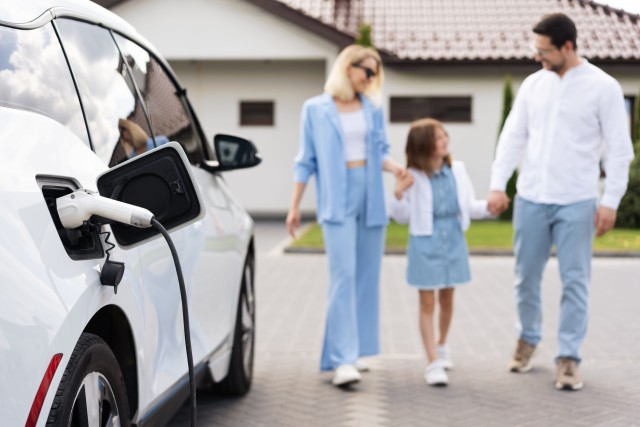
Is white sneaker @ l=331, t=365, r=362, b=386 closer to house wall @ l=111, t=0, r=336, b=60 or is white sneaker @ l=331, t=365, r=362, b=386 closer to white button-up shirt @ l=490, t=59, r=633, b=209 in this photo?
white button-up shirt @ l=490, t=59, r=633, b=209

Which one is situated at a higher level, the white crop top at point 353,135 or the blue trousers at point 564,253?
the white crop top at point 353,135

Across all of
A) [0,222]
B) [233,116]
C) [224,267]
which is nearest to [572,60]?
[224,267]

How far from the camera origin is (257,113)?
2522 cm

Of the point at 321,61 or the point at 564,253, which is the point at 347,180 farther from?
the point at 321,61

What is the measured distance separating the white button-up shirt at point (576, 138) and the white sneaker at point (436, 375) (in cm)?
116

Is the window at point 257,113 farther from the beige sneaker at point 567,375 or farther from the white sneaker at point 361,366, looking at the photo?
the beige sneaker at point 567,375

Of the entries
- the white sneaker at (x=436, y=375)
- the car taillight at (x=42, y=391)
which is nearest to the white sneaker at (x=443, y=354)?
the white sneaker at (x=436, y=375)


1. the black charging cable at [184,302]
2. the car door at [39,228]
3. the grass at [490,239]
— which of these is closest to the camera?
the car door at [39,228]

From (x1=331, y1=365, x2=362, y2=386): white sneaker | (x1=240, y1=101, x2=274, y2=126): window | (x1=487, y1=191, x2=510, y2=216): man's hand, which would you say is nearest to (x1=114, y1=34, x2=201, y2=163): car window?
(x1=331, y1=365, x2=362, y2=386): white sneaker

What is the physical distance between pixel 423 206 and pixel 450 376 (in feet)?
3.51

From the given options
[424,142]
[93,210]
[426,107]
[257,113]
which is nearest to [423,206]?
[424,142]

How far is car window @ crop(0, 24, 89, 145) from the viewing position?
2814 millimetres

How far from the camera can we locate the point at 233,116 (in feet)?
82.5

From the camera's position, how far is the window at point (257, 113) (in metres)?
25.2
